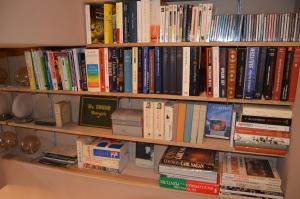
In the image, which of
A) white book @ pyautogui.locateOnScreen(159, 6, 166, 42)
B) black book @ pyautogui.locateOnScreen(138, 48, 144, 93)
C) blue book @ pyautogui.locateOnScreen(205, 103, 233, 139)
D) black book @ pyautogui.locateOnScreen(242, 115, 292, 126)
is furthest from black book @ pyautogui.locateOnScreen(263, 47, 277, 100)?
black book @ pyautogui.locateOnScreen(138, 48, 144, 93)

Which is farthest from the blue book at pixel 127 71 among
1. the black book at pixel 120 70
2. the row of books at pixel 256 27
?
the row of books at pixel 256 27

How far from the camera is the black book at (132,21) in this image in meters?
1.39

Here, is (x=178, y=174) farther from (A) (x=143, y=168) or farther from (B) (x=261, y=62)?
(B) (x=261, y=62)

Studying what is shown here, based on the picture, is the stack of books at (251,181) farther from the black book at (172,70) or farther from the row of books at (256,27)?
the row of books at (256,27)

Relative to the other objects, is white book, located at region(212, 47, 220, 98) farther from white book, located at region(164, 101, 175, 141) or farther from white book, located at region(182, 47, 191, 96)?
white book, located at region(164, 101, 175, 141)

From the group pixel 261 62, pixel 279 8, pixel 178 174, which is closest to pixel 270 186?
pixel 178 174

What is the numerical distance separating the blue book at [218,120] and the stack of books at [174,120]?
0.30 ft

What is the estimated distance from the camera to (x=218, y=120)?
4.80 feet

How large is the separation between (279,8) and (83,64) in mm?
1257

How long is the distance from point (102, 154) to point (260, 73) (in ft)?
3.82

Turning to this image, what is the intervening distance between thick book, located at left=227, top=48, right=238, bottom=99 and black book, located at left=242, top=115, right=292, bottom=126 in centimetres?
15

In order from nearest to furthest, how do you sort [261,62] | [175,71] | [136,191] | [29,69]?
[261,62] → [175,71] → [136,191] → [29,69]

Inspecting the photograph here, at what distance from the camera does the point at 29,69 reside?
1.69 meters

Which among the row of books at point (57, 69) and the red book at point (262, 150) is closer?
the red book at point (262, 150)
